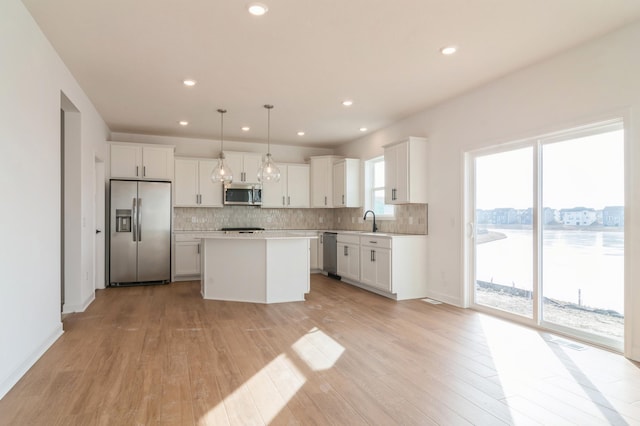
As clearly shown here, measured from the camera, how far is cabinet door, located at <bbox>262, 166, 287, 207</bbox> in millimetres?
7911

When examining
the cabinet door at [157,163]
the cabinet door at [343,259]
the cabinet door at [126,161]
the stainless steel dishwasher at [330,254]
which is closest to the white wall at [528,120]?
the cabinet door at [343,259]

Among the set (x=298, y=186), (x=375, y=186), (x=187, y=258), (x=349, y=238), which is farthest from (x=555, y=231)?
(x=187, y=258)

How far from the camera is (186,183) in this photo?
730cm

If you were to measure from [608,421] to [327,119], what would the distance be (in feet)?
16.8

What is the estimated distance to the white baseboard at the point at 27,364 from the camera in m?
2.51

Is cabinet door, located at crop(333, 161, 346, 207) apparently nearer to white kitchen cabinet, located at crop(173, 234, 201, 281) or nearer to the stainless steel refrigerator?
white kitchen cabinet, located at crop(173, 234, 201, 281)

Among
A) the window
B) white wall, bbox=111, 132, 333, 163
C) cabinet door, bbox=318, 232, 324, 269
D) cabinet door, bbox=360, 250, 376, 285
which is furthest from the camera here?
cabinet door, bbox=318, 232, 324, 269

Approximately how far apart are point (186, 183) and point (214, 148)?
1.02 meters

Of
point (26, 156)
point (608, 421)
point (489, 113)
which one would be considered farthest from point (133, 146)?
point (608, 421)

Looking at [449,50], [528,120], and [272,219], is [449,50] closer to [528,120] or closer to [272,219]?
[528,120]

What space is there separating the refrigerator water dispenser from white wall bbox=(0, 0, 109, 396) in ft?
8.82

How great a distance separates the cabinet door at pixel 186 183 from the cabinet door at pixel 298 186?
1.86m

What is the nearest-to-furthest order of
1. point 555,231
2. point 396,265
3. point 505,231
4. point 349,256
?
point 555,231
point 505,231
point 396,265
point 349,256

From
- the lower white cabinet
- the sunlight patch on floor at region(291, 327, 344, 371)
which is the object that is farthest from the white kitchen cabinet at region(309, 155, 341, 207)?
the sunlight patch on floor at region(291, 327, 344, 371)
